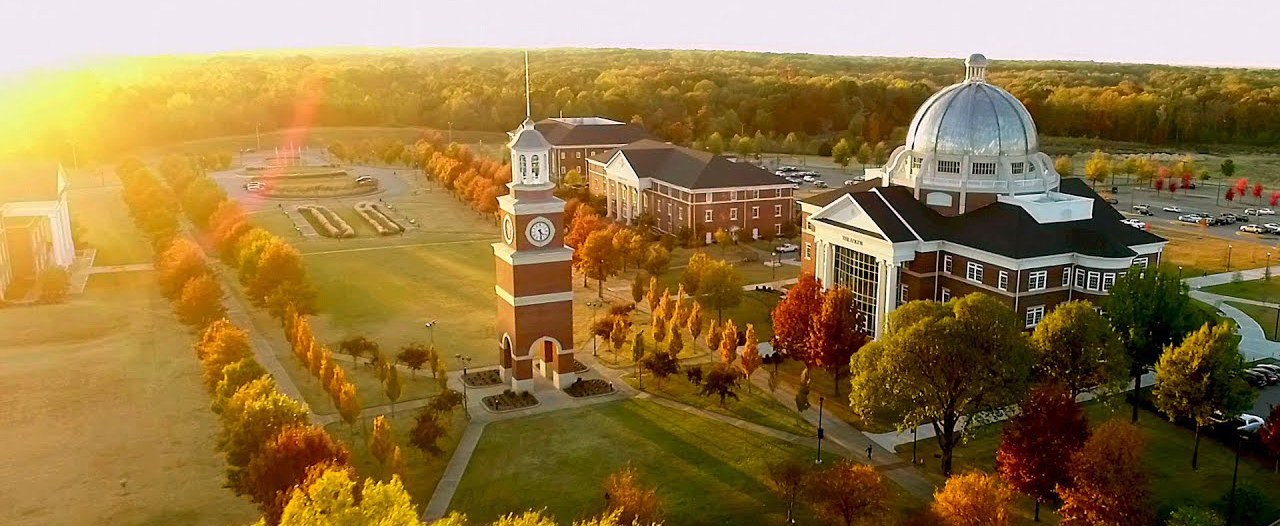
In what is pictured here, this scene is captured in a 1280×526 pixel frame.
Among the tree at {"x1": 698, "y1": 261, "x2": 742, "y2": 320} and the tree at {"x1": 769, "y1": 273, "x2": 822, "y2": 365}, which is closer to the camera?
the tree at {"x1": 769, "y1": 273, "x2": 822, "y2": 365}

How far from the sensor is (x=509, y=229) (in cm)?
4734

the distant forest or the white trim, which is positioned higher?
the distant forest

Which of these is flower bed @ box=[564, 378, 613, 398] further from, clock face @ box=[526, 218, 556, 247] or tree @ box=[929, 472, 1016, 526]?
tree @ box=[929, 472, 1016, 526]

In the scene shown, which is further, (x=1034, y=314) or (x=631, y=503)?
(x=1034, y=314)

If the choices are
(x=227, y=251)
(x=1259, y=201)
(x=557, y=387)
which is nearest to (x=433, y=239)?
(x=227, y=251)

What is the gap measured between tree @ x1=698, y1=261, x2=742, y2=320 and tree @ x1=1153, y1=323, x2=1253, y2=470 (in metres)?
24.9

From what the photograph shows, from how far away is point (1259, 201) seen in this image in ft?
362

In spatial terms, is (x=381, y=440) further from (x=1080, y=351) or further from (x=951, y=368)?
(x=1080, y=351)

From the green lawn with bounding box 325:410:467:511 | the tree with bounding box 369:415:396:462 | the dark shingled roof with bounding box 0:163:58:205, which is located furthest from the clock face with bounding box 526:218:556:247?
the dark shingled roof with bounding box 0:163:58:205

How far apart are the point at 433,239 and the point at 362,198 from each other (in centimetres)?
3221

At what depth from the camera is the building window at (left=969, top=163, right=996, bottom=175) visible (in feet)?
179

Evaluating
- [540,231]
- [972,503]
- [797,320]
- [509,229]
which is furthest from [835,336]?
[972,503]

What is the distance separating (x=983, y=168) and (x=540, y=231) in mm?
25561

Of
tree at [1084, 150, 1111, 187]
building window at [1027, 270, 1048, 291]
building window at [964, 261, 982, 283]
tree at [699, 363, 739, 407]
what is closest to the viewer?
tree at [699, 363, 739, 407]
